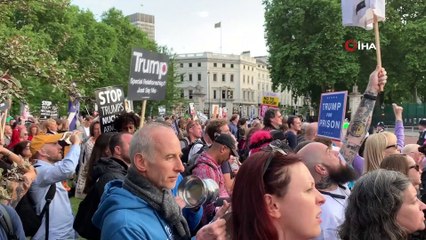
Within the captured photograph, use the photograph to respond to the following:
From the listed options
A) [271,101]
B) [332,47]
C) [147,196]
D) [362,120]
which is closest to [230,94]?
[332,47]

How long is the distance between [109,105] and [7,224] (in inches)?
149

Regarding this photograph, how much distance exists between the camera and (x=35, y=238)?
14.3 feet

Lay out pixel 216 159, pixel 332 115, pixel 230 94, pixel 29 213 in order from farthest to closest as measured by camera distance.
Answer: pixel 230 94, pixel 332 115, pixel 216 159, pixel 29 213

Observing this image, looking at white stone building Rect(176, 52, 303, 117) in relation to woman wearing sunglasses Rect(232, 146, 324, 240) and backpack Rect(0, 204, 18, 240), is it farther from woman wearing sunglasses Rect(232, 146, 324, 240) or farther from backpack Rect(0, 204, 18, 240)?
woman wearing sunglasses Rect(232, 146, 324, 240)

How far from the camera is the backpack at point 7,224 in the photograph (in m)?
3.28

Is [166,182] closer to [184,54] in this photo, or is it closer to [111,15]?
[111,15]

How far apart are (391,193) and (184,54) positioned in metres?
124

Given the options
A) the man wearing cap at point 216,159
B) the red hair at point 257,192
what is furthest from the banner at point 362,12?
the red hair at point 257,192

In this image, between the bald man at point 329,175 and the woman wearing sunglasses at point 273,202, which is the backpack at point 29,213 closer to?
the bald man at point 329,175

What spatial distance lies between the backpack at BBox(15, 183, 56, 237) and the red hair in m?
2.81

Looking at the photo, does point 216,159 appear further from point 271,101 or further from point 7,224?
point 271,101

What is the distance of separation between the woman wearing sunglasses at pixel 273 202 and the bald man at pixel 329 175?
1214 millimetres

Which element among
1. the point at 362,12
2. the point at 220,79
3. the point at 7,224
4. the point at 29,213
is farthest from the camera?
the point at 220,79

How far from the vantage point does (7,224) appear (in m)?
3.29
